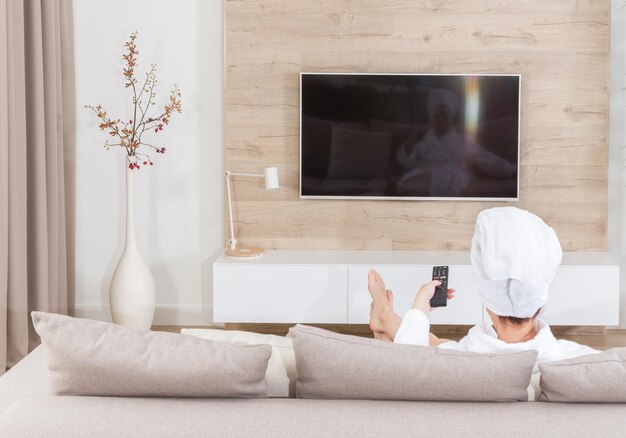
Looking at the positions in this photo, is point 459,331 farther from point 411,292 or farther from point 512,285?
point 512,285

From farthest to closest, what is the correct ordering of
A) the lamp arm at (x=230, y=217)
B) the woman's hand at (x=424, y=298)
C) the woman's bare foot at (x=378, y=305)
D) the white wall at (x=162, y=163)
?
the white wall at (x=162, y=163) → the lamp arm at (x=230, y=217) → the woman's bare foot at (x=378, y=305) → the woman's hand at (x=424, y=298)

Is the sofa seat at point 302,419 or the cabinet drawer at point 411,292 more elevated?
the sofa seat at point 302,419

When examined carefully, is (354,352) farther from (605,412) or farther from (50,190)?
(50,190)

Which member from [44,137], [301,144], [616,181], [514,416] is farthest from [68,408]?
[616,181]

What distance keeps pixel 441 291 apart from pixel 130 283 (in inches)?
97.4

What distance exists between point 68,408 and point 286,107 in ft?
10.5

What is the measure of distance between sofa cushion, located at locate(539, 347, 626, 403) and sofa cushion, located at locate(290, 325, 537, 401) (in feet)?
0.15

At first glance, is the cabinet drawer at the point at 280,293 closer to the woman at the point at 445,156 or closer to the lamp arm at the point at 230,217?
the lamp arm at the point at 230,217

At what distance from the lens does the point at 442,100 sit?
14.2 ft

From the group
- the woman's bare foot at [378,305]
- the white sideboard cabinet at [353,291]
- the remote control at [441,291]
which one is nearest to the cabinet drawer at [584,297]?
the white sideboard cabinet at [353,291]

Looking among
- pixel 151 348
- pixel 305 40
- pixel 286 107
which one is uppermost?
pixel 305 40

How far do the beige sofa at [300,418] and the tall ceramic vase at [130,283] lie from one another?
2.79 meters

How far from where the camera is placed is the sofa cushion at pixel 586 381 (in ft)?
4.47

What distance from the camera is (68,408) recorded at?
1356 mm
